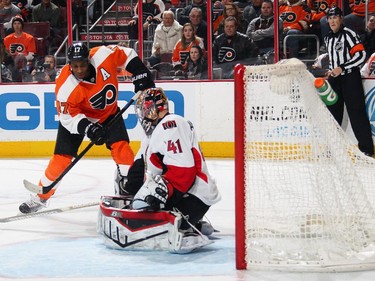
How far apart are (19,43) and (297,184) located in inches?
194

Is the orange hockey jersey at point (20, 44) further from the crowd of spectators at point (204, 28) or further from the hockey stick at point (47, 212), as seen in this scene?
the hockey stick at point (47, 212)

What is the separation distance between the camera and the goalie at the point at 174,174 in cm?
413

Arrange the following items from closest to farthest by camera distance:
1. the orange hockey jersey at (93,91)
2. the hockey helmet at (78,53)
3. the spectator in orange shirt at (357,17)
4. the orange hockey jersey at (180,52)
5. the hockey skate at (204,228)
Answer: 1. the hockey skate at (204,228)
2. the hockey helmet at (78,53)
3. the orange hockey jersey at (93,91)
4. the spectator in orange shirt at (357,17)
5. the orange hockey jersey at (180,52)

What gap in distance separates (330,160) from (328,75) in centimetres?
349

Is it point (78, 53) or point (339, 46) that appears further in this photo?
point (339, 46)

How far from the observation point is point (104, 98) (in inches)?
208

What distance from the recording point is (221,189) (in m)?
6.27

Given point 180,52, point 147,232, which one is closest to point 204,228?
point 147,232

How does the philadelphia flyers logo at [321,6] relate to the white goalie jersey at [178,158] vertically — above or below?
above

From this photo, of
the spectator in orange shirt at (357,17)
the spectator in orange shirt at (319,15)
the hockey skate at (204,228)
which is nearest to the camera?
the hockey skate at (204,228)

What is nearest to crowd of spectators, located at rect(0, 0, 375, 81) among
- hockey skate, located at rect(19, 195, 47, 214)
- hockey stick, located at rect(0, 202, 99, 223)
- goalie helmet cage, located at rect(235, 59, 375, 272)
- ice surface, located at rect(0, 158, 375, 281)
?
ice surface, located at rect(0, 158, 375, 281)

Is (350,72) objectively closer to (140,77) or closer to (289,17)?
(289,17)

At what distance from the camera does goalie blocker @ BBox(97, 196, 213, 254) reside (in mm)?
4125

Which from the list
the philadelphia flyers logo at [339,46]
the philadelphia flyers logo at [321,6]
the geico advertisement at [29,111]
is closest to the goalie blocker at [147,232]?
the philadelphia flyers logo at [339,46]
